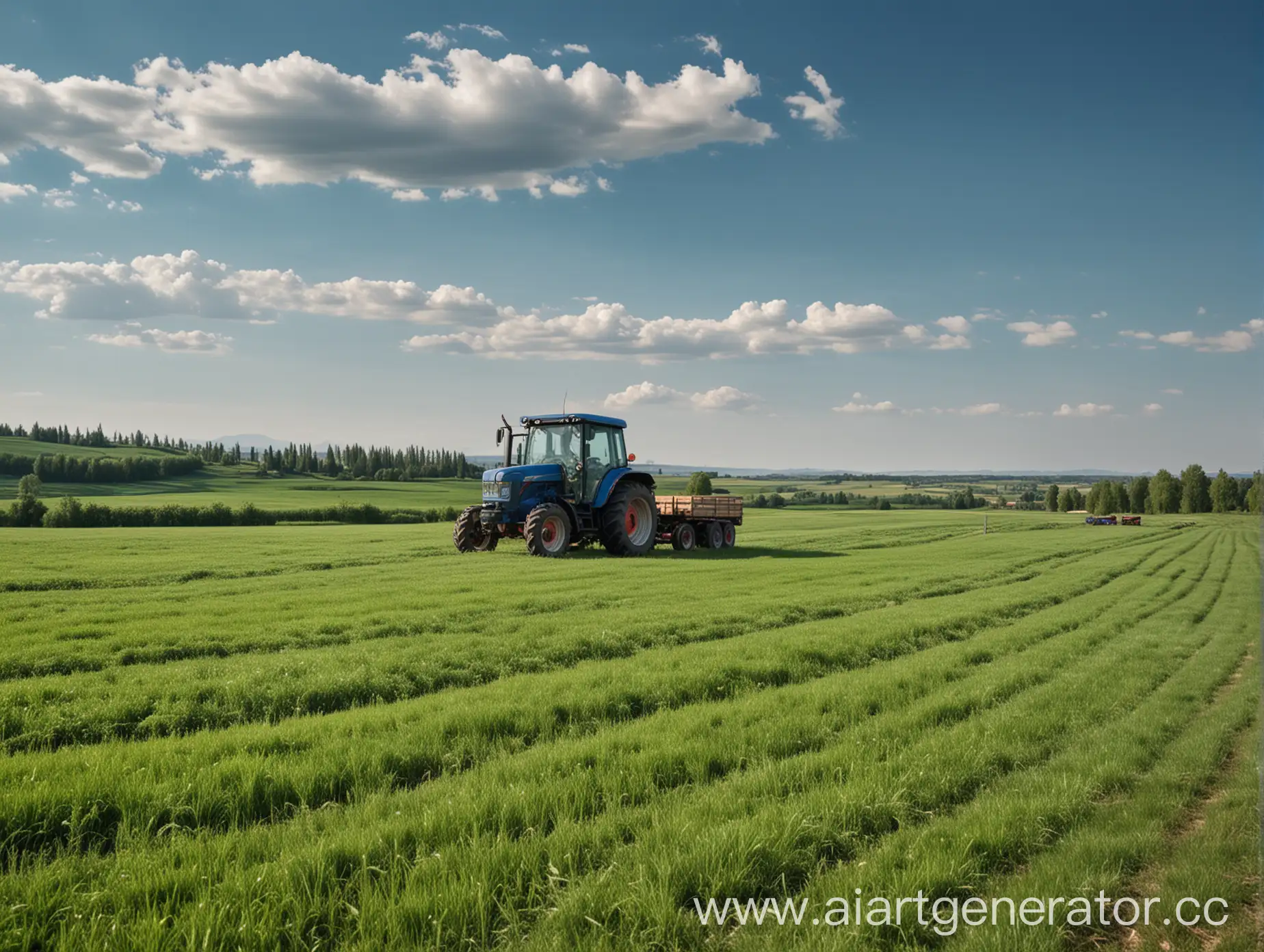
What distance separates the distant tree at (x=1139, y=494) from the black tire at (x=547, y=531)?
134 meters

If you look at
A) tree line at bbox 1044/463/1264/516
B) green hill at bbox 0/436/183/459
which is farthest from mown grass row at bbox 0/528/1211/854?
green hill at bbox 0/436/183/459

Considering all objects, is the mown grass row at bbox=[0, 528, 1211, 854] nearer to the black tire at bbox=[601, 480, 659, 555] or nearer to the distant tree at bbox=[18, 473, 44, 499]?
the black tire at bbox=[601, 480, 659, 555]

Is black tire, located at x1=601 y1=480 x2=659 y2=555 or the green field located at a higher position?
black tire, located at x1=601 y1=480 x2=659 y2=555

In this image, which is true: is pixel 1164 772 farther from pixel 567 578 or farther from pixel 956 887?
pixel 567 578

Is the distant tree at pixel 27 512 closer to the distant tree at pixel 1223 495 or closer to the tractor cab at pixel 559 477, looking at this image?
the tractor cab at pixel 559 477

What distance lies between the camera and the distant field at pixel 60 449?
13350 cm

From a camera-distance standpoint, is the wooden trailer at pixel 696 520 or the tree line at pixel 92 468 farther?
the tree line at pixel 92 468

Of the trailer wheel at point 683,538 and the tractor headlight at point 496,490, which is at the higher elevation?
the tractor headlight at point 496,490

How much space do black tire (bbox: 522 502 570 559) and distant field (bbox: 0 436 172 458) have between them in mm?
131331

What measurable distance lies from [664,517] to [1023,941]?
25.5m

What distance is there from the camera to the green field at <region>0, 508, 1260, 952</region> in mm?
4141

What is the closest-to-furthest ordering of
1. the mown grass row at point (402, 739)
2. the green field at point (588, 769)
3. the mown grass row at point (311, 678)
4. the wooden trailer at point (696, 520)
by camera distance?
1. the green field at point (588, 769)
2. the mown grass row at point (402, 739)
3. the mown grass row at point (311, 678)
4. the wooden trailer at point (696, 520)

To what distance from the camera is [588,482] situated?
79.4 feet

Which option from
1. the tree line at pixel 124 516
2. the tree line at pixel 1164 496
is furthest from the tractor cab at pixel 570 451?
the tree line at pixel 1164 496
